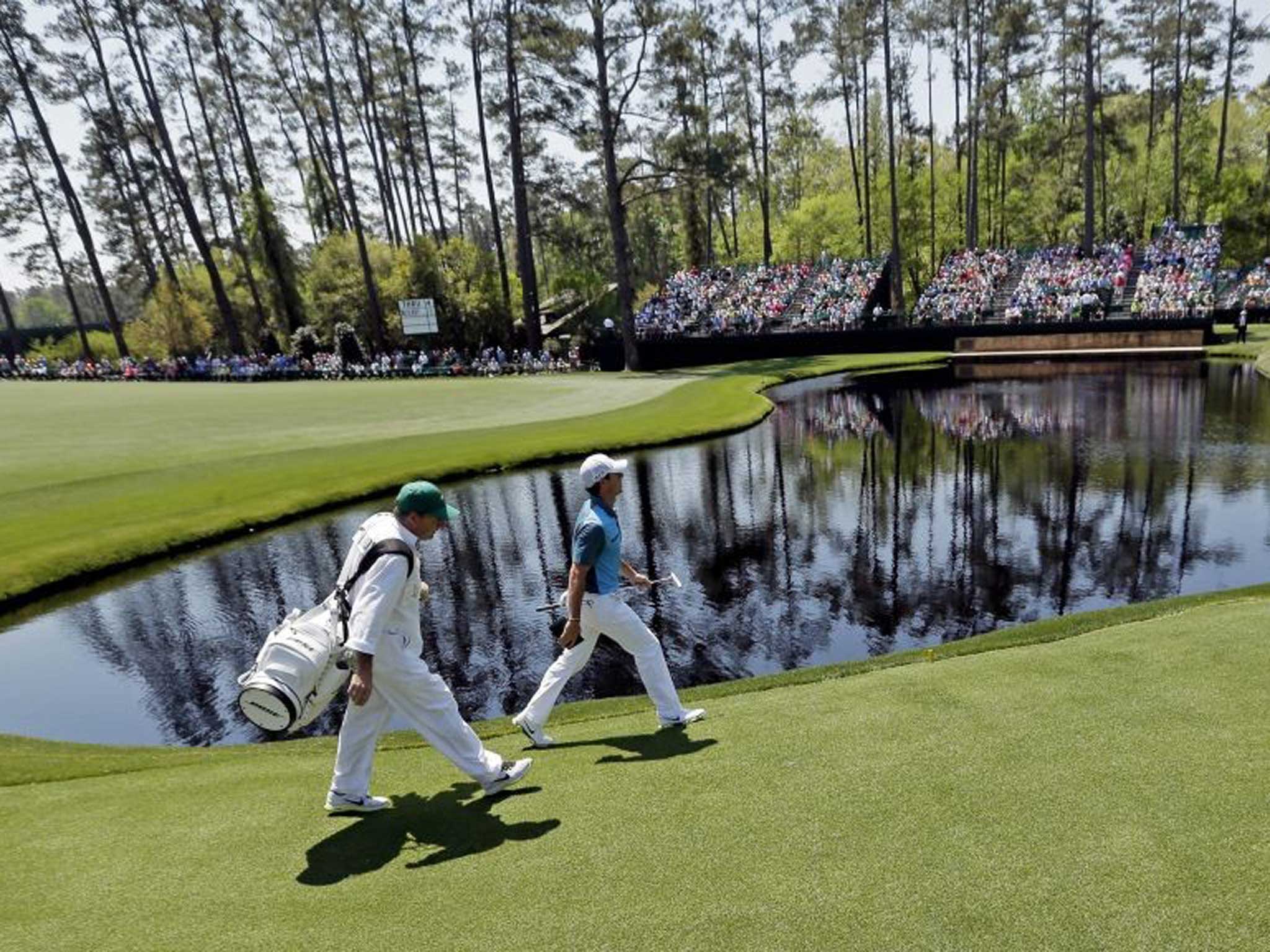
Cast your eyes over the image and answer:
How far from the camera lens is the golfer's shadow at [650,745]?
5.78 meters

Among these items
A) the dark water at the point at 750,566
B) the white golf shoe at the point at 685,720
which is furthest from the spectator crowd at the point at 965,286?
the white golf shoe at the point at 685,720

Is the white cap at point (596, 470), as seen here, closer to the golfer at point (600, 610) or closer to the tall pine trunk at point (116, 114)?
the golfer at point (600, 610)

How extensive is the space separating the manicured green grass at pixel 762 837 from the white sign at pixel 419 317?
46.0 metres

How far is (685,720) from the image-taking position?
6363 millimetres

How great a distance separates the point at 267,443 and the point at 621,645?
19978 millimetres

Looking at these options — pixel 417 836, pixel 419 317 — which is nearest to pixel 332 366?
pixel 419 317

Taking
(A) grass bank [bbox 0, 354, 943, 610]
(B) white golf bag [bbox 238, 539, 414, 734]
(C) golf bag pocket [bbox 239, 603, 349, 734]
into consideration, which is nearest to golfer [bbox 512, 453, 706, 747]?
(B) white golf bag [bbox 238, 539, 414, 734]

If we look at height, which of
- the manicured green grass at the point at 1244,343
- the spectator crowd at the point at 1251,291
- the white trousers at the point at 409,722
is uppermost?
the white trousers at the point at 409,722

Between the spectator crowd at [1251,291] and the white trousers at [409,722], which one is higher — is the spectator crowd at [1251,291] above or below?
below

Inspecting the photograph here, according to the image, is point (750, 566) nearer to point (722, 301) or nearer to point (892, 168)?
point (722, 301)

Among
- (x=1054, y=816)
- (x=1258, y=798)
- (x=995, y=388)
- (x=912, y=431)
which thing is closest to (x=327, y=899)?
(x=1054, y=816)

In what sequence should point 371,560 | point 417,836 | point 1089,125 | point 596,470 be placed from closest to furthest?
point 371,560 → point 417,836 → point 596,470 → point 1089,125

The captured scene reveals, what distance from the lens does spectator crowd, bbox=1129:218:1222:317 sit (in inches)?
1566

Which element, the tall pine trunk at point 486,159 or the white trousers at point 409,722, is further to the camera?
the tall pine trunk at point 486,159
